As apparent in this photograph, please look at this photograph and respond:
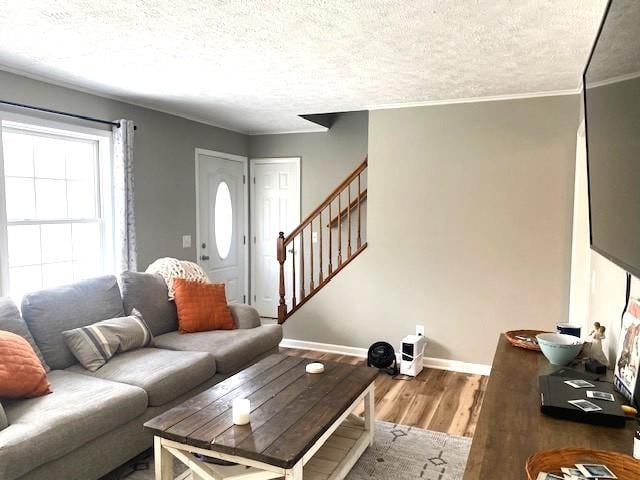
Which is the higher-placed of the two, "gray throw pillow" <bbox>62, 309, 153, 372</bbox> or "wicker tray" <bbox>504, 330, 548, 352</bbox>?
"wicker tray" <bbox>504, 330, 548, 352</bbox>

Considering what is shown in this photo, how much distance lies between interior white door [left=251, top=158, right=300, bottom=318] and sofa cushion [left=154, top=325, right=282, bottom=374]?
7.38ft

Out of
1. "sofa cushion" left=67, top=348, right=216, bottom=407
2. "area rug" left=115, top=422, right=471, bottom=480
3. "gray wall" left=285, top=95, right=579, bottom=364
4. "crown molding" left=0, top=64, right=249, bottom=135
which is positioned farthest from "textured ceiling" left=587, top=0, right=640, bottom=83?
"crown molding" left=0, top=64, right=249, bottom=135

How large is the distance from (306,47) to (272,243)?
357cm

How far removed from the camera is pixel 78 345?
2902mm

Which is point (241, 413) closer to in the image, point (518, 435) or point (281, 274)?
point (518, 435)

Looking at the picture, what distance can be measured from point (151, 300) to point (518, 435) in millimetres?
2968

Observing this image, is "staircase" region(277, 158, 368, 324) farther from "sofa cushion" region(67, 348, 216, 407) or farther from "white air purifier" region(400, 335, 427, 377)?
"sofa cushion" region(67, 348, 216, 407)

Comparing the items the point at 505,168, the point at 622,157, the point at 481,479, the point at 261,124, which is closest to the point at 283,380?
the point at 481,479

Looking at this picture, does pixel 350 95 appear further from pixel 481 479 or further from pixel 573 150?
pixel 481 479

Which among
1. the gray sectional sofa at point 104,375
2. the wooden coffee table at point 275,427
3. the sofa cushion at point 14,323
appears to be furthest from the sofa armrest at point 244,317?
the sofa cushion at point 14,323

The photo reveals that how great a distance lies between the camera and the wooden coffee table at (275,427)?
1950 mm

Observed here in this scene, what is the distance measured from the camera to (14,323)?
272 cm

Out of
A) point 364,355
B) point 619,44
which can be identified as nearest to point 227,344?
point 364,355

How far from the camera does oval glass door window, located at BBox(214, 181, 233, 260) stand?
18.0ft
